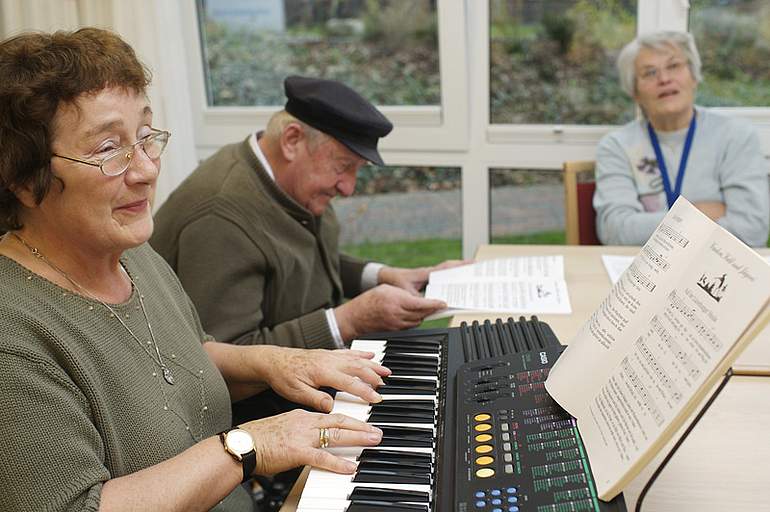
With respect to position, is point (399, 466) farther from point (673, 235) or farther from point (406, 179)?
point (406, 179)

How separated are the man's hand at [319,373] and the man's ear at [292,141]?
2.04ft

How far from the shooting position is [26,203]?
3.75 ft

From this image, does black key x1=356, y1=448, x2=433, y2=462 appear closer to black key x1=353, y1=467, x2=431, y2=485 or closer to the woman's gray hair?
black key x1=353, y1=467, x2=431, y2=485

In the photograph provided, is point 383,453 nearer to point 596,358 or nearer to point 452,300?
point 596,358

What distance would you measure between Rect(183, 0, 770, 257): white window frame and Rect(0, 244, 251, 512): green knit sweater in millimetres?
1947

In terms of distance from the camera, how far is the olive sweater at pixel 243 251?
180 centimetres

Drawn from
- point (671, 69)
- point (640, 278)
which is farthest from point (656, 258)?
point (671, 69)

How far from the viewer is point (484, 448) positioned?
1.12 metres

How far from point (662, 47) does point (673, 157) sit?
382mm

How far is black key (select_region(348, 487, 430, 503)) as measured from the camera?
1.04m

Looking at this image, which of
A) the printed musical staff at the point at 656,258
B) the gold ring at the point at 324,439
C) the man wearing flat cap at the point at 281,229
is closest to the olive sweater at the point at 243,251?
the man wearing flat cap at the point at 281,229

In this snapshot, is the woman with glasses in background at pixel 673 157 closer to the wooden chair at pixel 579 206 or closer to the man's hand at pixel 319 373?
the wooden chair at pixel 579 206

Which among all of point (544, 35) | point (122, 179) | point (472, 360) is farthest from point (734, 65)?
point (122, 179)

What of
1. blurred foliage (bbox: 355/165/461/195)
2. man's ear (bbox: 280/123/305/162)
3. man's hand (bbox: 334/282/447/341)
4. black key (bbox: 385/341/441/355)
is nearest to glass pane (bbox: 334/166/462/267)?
blurred foliage (bbox: 355/165/461/195)
